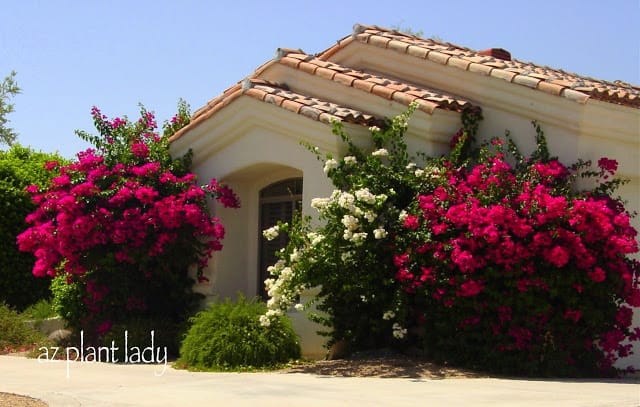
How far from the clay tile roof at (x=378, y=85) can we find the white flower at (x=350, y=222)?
1.86 m

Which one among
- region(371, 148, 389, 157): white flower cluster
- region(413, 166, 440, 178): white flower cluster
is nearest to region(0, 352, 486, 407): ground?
region(413, 166, 440, 178): white flower cluster

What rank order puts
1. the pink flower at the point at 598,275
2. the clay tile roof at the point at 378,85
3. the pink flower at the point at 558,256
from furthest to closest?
the clay tile roof at the point at 378,85, the pink flower at the point at 598,275, the pink flower at the point at 558,256

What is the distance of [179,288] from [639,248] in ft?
22.1

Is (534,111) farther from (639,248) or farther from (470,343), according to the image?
(470,343)

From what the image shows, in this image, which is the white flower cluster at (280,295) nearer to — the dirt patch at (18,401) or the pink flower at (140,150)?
the dirt patch at (18,401)

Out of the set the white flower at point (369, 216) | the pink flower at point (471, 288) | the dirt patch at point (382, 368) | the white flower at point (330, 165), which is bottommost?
the dirt patch at point (382, 368)

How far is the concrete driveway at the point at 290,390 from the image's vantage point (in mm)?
8469

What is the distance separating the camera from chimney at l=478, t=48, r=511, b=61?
1534cm

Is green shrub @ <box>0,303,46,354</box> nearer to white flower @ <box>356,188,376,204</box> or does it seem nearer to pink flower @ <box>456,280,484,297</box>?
white flower @ <box>356,188,376,204</box>

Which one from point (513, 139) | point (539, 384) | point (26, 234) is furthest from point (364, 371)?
point (26, 234)

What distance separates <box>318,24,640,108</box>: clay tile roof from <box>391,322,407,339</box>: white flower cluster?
339 cm

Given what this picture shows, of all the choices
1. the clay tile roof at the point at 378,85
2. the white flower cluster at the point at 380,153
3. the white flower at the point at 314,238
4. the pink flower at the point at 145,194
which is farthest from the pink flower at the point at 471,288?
the pink flower at the point at 145,194

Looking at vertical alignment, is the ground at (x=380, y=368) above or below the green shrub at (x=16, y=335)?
below

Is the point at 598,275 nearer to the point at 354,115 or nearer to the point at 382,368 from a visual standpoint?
the point at 382,368
